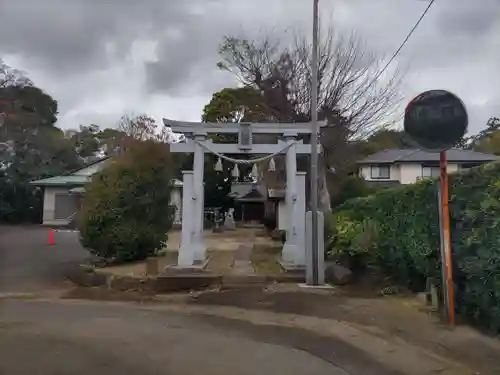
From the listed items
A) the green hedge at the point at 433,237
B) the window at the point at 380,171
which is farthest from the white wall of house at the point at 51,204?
the green hedge at the point at 433,237

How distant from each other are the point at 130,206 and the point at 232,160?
10.1 feet

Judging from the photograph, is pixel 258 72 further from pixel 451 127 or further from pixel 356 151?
pixel 451 127

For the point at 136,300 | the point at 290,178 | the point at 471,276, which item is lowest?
the point at 136,300

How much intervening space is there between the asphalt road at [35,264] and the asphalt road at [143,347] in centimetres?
349

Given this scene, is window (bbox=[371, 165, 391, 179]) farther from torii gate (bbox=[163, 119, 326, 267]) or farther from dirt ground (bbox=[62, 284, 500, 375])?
dirt ground (bbox=[62, 284, 500, 375])

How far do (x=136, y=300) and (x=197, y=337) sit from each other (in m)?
3.28

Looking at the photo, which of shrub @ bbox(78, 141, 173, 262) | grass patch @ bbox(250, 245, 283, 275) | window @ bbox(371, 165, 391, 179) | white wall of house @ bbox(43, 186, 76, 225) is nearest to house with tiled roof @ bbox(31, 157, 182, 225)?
white wall of house @ bbox(43, 186, 76, 225)

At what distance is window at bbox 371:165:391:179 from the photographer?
34.8 meters

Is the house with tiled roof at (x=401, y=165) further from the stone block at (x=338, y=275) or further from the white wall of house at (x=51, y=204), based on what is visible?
the stone block at (x=338, y=275)

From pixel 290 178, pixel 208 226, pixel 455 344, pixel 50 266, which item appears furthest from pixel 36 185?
pixel 455 344

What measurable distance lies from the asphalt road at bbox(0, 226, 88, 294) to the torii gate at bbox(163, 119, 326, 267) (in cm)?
333

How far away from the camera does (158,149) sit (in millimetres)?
12812

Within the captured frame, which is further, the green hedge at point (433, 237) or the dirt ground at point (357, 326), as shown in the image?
the green hedge at point (433, 237)

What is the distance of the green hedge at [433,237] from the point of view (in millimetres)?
4852
